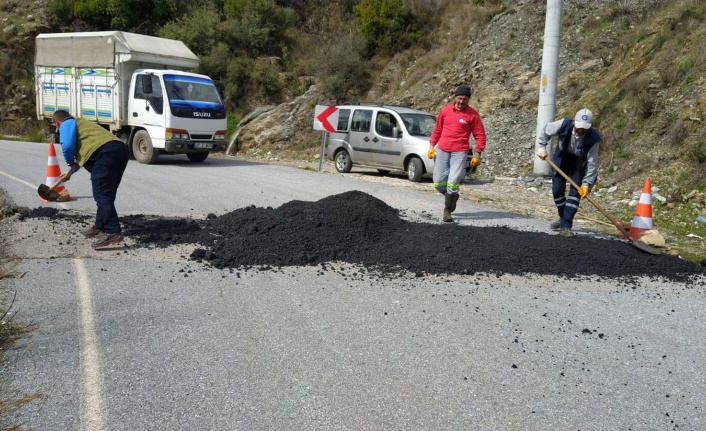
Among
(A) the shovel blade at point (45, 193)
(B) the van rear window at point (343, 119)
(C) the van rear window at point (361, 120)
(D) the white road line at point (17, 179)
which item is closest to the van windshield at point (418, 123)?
(C) the van rear window at point (361, 120)

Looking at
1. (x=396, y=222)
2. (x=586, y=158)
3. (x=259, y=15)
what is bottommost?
(x=396, y=222)

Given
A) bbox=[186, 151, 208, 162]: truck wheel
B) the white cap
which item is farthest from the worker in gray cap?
bbox=[186, 151, 208, 162]: truck wheel

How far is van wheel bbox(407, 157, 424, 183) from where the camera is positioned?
14984 millimetres

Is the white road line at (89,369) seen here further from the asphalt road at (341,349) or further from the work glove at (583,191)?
the work glove at (583,191)

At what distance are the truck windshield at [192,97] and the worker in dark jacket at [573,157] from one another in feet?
34.3

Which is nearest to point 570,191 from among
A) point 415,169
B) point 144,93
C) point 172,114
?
point 415,169

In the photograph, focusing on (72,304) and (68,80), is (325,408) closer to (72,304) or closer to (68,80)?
(72,304)

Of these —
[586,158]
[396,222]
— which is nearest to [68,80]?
[396,222]

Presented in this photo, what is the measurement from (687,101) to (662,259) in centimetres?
805

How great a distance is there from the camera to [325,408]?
3689mm

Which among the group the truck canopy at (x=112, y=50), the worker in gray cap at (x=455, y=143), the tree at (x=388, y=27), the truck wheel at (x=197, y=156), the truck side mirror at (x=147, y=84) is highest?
the tree at (x=388, y=27)

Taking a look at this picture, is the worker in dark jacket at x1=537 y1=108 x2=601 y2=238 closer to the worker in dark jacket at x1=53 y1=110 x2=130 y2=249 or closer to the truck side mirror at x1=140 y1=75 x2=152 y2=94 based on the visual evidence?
the worker in dark jacket at x1=53 y1=110 x2=130 y2=249

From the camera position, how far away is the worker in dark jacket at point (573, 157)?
8.52m

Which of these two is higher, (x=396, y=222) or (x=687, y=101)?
(x=687, y=101)
